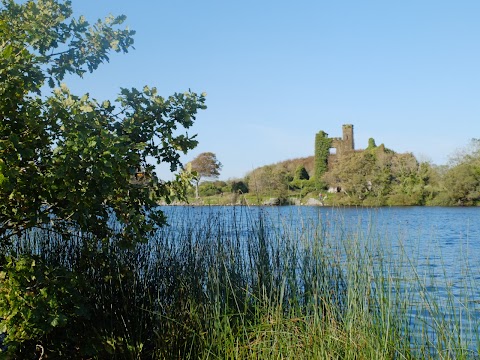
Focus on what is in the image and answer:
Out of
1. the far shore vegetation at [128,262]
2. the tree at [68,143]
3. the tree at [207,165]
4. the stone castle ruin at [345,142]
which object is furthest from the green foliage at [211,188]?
the stone castle ruin at [345,142]

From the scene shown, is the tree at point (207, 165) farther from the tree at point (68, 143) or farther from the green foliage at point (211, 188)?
the tree at point (68, 143)

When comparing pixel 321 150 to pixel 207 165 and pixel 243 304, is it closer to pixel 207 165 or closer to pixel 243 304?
pixel 207 165

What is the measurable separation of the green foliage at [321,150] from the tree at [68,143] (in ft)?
149

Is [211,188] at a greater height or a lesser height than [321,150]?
lesser

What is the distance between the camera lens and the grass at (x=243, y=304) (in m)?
3.19

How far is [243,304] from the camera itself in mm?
3994

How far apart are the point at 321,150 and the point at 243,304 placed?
45.6m

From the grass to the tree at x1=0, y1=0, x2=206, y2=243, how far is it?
1.14 ft

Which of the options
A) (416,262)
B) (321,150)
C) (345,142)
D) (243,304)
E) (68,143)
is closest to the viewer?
(68,143)

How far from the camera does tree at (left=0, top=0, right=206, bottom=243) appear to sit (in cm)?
290

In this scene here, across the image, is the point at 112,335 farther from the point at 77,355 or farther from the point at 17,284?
the point at 17,284

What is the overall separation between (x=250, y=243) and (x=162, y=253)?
713 mm

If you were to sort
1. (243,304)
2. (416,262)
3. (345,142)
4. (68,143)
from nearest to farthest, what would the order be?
(68,143)
(243,304)
(416,262)
(345,142)

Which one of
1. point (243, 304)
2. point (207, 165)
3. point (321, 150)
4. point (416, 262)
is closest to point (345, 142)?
point (321, 150)
